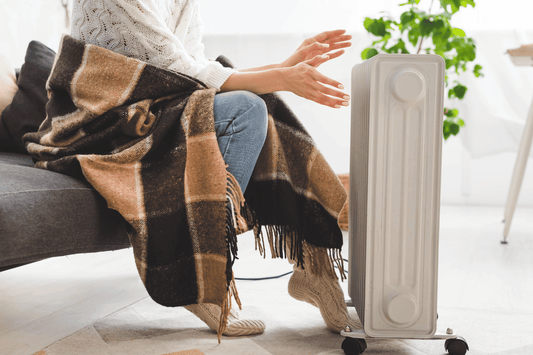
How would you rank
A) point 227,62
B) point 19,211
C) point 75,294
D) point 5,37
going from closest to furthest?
point 19,211, point 227,62, point 75,294, point 5,37

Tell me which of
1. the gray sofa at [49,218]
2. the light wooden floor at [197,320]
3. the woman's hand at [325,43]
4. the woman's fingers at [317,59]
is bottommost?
the light wooden floor at [197,320]

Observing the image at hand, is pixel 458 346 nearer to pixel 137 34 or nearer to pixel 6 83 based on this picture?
pixel 137 34

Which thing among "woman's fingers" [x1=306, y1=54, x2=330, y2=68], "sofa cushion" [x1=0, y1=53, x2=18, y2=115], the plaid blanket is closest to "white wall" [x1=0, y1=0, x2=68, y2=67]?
"sofa cushion" [x1=0, y1=53, x2=18, y2=115]

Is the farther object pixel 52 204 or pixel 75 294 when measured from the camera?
pixel 75 294

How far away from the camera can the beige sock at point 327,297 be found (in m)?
0.97

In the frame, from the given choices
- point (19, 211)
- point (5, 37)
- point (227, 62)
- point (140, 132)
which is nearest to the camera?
point (19, 211)

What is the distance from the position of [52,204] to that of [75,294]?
1.95 ft

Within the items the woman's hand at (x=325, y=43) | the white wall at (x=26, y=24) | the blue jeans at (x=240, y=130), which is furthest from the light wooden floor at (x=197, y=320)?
the white wall at (x=26, y=24)

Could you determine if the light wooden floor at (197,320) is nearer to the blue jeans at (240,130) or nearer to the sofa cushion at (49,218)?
the sofa cushion at (49,218)

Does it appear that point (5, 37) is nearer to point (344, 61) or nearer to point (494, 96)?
point (344, 61)

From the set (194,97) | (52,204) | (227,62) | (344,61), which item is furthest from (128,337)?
(344,61)

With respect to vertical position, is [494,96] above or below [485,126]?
above

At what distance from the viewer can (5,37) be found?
203cm

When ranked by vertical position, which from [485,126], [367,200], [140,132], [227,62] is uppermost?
[227,62]
